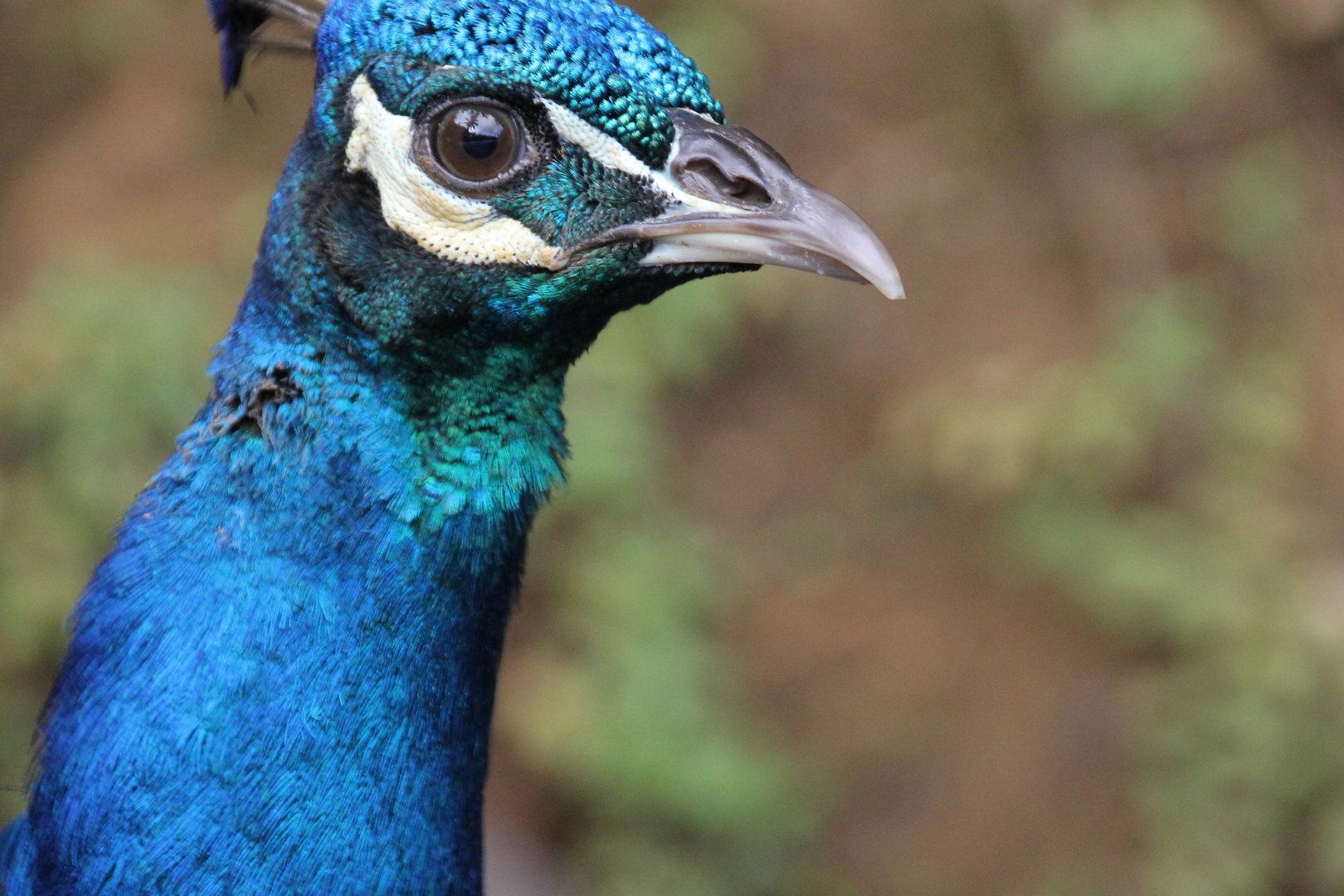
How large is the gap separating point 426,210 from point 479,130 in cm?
9

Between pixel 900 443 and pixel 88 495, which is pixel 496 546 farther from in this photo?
pixel 900 443

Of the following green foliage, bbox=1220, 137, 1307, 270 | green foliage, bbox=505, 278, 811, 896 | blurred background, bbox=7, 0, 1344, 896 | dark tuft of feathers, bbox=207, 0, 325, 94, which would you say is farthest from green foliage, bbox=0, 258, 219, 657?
green foliage, bbox=1220, 137, 1307, 270

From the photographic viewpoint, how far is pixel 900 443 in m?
3.93

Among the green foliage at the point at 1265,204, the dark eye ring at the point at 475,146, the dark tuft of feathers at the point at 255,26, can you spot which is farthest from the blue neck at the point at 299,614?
the green foliage at the point at 1265,204

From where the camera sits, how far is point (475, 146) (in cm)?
126

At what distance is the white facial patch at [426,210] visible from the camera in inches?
49.8

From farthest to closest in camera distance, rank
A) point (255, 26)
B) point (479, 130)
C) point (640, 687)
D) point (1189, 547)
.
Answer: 1. point (1189, 547)
2. point (640, 687)
3. point (255, 26)
4. point (479, 130)

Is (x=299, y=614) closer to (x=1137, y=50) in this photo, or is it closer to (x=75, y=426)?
(x=75, y=426)

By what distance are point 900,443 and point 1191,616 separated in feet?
3.17

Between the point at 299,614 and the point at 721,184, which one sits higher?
the point at 721,184

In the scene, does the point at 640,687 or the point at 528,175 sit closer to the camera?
the point at 528,175

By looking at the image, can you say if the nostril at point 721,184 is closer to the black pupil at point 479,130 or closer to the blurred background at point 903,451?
the black pupil at point 479,130

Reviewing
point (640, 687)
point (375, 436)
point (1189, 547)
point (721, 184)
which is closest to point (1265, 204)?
point (1189, 547)

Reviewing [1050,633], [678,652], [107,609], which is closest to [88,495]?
[678,652]
